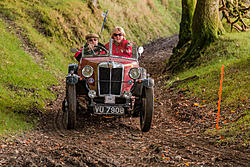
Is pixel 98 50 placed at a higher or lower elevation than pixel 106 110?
higher

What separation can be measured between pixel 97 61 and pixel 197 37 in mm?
8251

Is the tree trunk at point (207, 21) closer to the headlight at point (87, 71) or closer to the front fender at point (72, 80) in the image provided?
the headlight at point (87, 71)

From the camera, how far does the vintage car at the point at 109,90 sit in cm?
753

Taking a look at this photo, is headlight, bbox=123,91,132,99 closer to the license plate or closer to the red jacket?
the license plate

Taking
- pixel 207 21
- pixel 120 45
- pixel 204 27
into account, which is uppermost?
pixel 207 21

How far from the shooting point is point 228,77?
10.7 meters

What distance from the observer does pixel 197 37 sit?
15.0 metres

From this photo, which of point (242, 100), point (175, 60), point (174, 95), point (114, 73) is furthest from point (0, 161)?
point (175, 60)

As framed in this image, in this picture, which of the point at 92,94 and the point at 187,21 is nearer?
the point at 92,94

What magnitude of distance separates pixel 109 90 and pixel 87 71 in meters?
0.68

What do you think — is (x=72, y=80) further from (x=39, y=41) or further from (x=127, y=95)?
(x=39, y=41)

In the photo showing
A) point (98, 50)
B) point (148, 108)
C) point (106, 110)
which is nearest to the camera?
point (148, 108)

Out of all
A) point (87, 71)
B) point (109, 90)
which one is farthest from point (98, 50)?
point (109, 90)

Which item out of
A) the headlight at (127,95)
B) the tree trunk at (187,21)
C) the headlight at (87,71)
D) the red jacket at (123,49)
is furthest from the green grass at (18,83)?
the tree trunk at (187,21)
